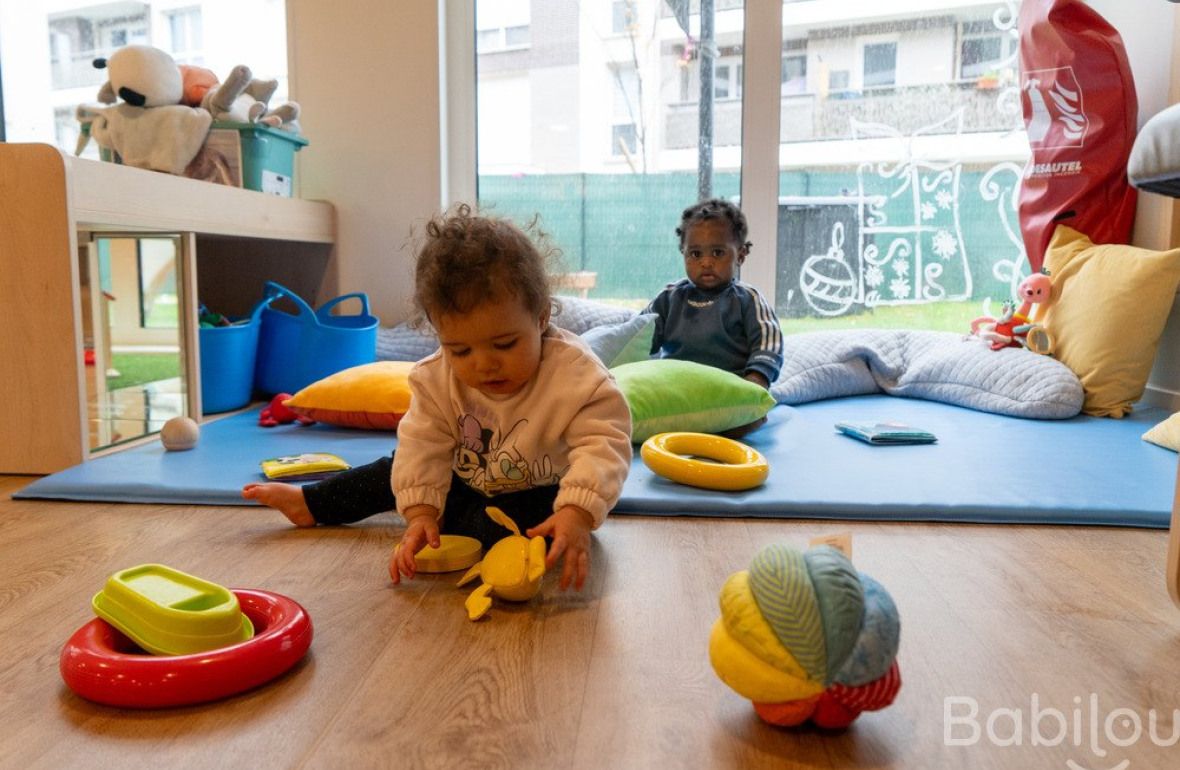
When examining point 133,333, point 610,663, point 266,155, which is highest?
point 266,155

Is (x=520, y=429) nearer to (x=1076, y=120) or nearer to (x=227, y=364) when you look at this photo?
(x=227, y=364)

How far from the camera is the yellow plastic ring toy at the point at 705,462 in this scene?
61.2 inches

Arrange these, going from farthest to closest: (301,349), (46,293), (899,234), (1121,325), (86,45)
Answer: (86,45) → (899,234) → (301,349) → (1121,325) → (46,293)

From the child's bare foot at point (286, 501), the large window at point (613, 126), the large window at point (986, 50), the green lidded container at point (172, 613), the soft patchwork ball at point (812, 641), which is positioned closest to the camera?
the soft patchwork ball at point (812, 641)

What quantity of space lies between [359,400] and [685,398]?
75 centimetres

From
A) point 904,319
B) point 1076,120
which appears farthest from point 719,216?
point 1076,120

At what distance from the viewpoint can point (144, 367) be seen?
2.31 metres

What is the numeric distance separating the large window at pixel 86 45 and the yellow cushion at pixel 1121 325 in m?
2.63

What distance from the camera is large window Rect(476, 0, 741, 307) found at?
2992mm

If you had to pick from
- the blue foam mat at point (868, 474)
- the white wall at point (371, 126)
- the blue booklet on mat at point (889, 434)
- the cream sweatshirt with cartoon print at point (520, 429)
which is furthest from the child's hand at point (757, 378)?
the white wall at point (371, 126)

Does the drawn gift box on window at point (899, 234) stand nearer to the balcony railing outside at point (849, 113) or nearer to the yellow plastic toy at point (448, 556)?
the balcony railing outside at point (849, 113)

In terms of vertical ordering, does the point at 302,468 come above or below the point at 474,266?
below

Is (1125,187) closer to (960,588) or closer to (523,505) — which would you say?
(960,588)

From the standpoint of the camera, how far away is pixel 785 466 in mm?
1751
